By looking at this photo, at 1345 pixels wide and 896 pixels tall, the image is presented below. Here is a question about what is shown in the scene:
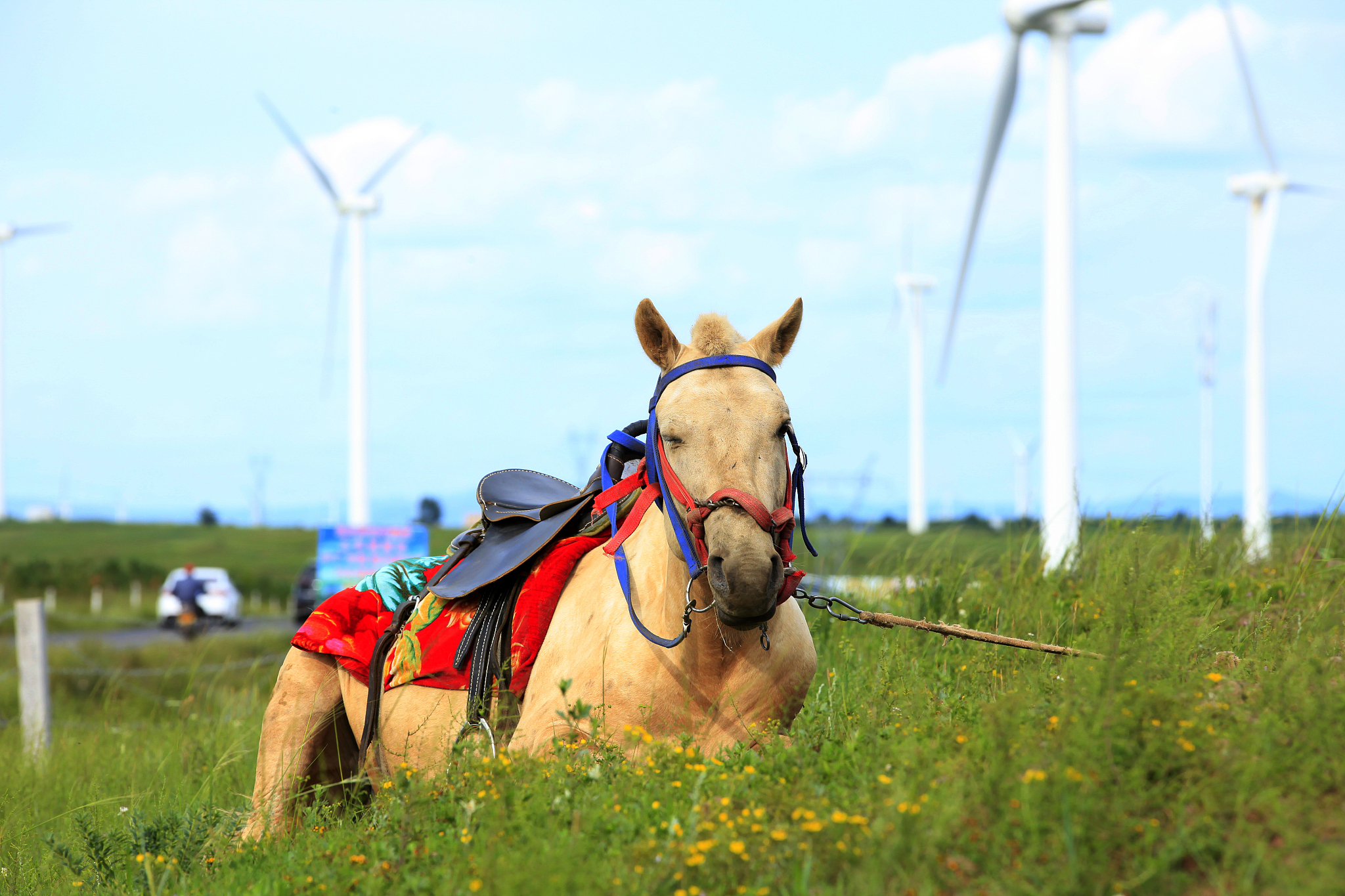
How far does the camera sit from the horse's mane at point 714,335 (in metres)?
4.16

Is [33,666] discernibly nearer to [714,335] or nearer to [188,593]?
[714,335]

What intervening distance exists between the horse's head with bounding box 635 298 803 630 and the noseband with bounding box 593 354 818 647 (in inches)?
1.3

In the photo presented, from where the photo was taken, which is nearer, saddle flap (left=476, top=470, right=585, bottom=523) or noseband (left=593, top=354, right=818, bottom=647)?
noseband (left=593, top=354, right=818, bottom=647)

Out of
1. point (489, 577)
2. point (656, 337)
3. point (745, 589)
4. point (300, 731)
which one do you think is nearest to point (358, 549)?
point (300, 731)

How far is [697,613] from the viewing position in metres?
3.93

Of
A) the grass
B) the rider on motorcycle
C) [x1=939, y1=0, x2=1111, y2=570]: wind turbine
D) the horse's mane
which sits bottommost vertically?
the rider on motorcycle

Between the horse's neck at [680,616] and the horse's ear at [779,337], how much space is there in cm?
82

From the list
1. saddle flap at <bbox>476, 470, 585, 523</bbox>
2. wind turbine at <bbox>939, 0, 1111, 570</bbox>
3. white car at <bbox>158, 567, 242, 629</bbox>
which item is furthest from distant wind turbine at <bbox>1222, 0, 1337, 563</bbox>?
Result: white car at <bbox>158, 567, 242, 629</bbox>

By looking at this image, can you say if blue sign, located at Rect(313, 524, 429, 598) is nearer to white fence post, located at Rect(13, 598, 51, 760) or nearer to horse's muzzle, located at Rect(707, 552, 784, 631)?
white fence post, located at Rect(13, 598, 51, 760)

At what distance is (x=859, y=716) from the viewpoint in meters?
4.00

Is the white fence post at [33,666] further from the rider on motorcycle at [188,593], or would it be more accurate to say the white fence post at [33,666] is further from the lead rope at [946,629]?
the rider on motorcycle at [188,593]

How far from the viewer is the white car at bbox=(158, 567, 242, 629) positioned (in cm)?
3064

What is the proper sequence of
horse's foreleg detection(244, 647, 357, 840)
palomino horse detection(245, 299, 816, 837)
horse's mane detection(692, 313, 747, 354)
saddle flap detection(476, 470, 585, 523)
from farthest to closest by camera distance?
saddle flap detection(476, 470, 585, 523)
horse's foreleg detection(244, 647, 357, 840)
horse's mane detection(692, 313, 747, 354)
palomino horse detection(245, 299, 816, 837)

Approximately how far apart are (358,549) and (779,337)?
35.6 feet
